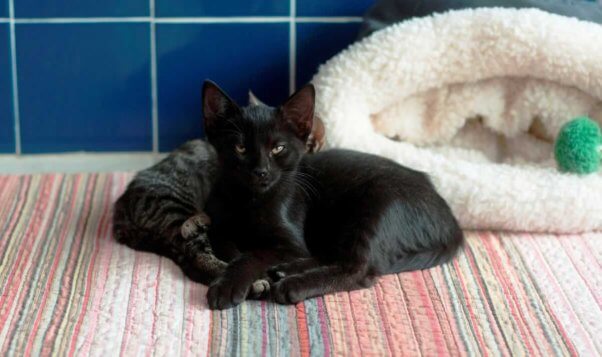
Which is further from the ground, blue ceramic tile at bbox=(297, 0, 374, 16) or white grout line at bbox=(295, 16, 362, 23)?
blue ceramic tile at bbox=(297, 0, 374, 16)

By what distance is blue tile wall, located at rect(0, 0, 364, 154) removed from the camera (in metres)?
2.24

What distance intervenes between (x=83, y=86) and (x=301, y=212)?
0.83m

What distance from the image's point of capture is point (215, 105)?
171 cm

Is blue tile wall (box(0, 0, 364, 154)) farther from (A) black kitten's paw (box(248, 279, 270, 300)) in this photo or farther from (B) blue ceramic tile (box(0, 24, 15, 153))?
(A) black kitten's paw (box(248, 279, 270, 300))

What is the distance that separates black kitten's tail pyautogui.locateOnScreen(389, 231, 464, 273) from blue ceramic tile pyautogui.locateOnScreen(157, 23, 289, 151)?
0.79 m

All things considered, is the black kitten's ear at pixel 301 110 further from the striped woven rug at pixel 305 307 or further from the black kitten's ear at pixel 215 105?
the striped woven rug at pixel 305 307

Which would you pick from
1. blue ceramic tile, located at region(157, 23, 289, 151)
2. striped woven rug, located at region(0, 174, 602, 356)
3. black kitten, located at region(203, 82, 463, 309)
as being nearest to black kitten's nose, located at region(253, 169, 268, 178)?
black kitten, located at region(203, 82, 463, 309)

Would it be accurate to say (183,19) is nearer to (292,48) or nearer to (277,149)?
(292,48)

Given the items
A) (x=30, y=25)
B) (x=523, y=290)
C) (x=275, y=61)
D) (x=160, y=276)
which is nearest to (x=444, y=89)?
(x=275, y=61)

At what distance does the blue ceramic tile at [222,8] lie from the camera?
7.38ft

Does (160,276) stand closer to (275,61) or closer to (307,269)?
(307,269)

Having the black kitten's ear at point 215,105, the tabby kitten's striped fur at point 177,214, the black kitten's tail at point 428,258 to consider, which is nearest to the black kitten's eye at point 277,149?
the black kitten's ear at point 215,105

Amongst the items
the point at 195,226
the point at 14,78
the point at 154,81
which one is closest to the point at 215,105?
the point at 195,226

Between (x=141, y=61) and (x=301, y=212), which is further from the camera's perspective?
(x=141, y=61)
